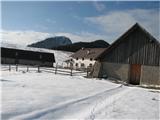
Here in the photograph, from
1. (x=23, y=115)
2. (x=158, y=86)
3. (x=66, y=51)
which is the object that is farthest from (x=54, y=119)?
(x=66, y=51)

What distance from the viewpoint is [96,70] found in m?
28.7

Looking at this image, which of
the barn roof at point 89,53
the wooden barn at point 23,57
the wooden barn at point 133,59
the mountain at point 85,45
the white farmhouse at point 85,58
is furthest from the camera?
the mountain at point 85,45

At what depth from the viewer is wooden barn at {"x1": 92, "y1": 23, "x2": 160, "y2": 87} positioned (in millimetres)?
24625

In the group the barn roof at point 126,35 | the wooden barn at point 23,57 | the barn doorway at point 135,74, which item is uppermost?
the barn roof at point 126,35

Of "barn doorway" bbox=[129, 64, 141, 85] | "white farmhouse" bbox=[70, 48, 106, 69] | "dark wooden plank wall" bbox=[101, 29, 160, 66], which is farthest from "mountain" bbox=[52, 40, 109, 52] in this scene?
"barn doorway" bbox=[129, 64, 141, 85]

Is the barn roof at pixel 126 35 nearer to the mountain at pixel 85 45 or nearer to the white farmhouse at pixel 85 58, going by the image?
the white farmhouse at pixel 85 58

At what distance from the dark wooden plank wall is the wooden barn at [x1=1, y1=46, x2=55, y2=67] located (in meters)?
44.0

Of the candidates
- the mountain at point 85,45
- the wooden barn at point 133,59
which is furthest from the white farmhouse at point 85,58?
the mountain at point 85,45

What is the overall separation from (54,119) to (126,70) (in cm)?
1936

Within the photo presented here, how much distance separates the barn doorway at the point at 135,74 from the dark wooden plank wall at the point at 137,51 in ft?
2.16

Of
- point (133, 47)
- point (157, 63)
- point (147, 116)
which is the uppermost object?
point (133, 47)

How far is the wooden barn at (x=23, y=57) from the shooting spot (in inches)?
2561

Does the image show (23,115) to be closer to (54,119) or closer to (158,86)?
(54,119)

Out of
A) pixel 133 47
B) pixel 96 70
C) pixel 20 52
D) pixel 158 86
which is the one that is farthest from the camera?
pixel 20 52
